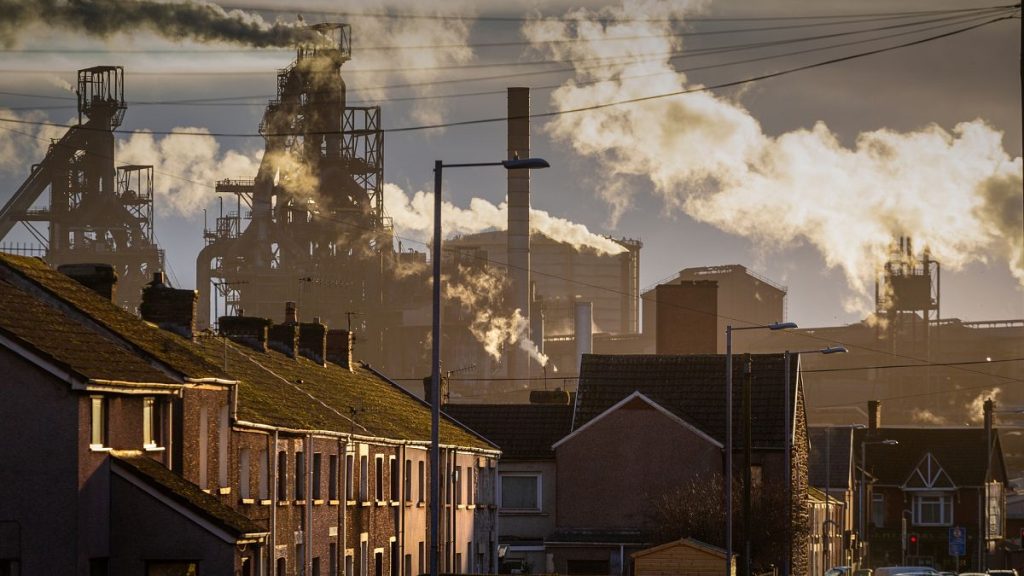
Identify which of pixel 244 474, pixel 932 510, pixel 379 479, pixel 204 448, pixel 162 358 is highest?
pixel 162 358

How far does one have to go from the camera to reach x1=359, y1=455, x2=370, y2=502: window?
4841 centimetres

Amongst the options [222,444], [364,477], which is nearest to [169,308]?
[222,444]

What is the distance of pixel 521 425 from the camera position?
7388 centimetres

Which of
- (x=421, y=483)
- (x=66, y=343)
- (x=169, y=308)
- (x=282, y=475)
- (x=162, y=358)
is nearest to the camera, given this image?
(x=66, y=343)

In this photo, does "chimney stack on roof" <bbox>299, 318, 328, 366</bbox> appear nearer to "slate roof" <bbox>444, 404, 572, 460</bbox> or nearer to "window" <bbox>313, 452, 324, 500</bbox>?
"slate roof" <bbox>444, 404, 572, 460</bbox>

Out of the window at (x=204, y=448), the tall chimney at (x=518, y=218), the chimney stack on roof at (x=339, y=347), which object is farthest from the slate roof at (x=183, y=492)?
the tall chimney at (x=518, y=218)

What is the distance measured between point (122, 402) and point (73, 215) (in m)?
127

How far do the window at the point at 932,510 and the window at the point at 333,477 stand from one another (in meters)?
76.6

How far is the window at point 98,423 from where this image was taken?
104ft

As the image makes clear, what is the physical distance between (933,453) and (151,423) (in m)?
90.1

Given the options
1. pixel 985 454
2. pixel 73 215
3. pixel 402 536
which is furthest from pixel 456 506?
pixel 73 215

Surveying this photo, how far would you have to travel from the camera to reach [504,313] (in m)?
171

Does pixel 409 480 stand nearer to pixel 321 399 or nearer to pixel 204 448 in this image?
pixel 321 399

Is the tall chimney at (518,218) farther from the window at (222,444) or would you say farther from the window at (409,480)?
the window at (222,444)
